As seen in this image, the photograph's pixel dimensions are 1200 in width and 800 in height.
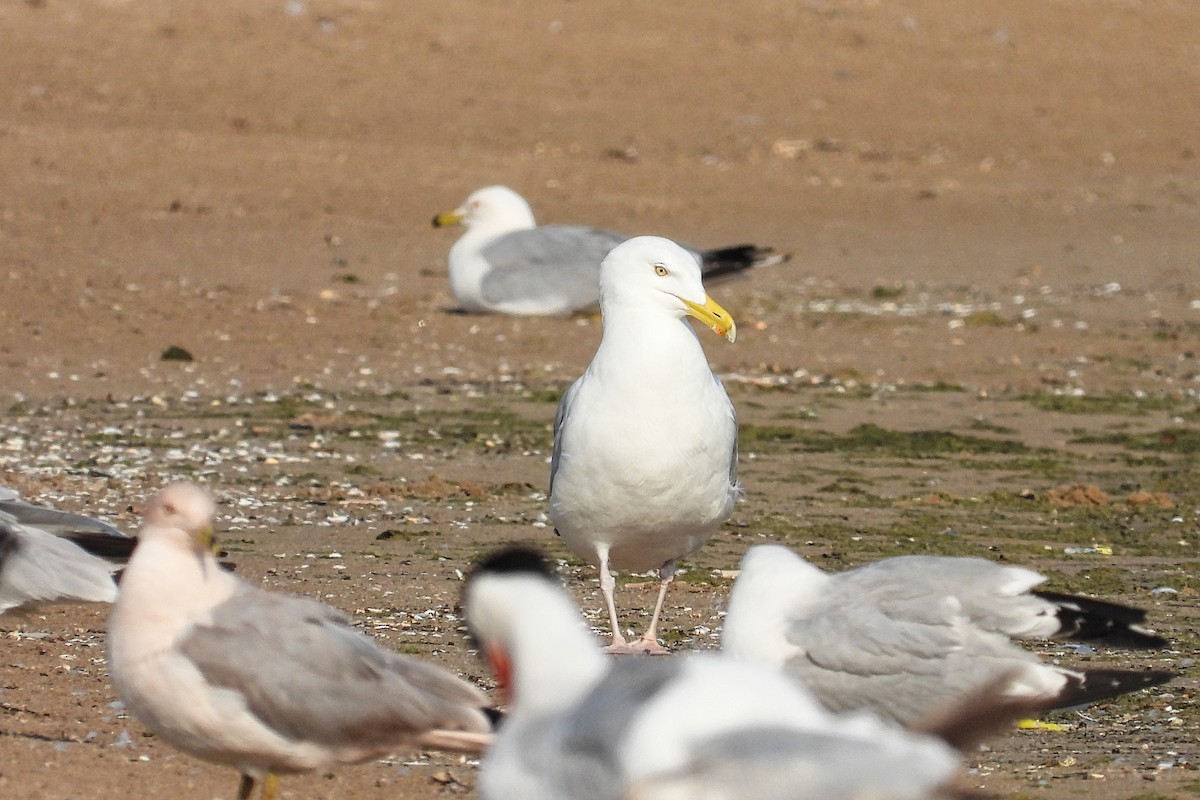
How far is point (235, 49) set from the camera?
23516mm

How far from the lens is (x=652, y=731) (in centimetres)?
382

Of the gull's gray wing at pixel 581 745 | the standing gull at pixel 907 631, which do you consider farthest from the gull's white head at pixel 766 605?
the gull's gray wing at pixel 581 745

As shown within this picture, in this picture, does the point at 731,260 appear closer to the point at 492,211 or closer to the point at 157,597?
the point at 492,211

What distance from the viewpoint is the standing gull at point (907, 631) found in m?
5.41

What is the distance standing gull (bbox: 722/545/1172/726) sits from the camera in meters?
5.41

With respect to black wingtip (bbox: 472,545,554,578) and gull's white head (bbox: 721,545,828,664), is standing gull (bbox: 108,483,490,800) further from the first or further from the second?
gull's white head (bbox: 721,545,828,664)

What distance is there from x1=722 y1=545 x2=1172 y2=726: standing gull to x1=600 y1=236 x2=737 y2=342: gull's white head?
1.86 m

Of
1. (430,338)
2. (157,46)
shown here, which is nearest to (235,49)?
(157,46)

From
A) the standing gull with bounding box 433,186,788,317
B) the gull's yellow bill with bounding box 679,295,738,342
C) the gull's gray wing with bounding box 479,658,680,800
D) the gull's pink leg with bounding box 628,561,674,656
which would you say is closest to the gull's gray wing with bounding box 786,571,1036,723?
the gull's gray wing with bounding box 479,658,680,800

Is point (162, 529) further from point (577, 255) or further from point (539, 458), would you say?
point (577, 255)

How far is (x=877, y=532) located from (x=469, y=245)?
7.48 meters

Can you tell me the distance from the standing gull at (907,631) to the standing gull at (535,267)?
9.85 m

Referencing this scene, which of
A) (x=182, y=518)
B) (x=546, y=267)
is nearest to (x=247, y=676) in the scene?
(x=182, y=518)

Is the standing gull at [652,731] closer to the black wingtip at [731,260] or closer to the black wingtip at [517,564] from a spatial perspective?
the black wingtip at [517,564]
